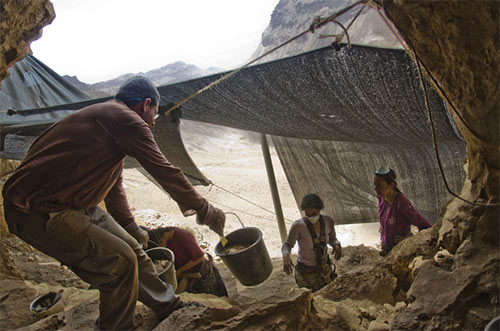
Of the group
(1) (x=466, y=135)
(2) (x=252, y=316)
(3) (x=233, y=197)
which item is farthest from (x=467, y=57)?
(3) (x=233, y=197)

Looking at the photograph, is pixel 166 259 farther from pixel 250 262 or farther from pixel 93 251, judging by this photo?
pixel 93 251

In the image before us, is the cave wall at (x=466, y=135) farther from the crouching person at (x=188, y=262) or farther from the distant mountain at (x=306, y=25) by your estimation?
the distant mountain at (x=306, y=25)

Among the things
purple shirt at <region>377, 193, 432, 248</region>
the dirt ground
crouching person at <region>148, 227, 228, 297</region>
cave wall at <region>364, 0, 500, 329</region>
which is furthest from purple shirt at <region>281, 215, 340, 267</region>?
cave wall at <region>364, 0, 500, 329</region>

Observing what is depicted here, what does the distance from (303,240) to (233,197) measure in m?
9.13

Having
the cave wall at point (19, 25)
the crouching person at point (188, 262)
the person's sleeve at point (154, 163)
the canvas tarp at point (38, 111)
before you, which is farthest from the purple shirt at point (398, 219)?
the cave wall at point (19, 25)

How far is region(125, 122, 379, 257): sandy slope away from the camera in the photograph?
8.02 metres

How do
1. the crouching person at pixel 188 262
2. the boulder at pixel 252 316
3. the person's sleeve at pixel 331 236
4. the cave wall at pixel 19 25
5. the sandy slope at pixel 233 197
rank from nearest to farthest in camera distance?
the boulder at pixel 252 316
the cave wall at pixel 19 25
the person's sleeve at pixel 331 236
the crouching person at pixel 188 262
the sandy slope at pixel 233 197

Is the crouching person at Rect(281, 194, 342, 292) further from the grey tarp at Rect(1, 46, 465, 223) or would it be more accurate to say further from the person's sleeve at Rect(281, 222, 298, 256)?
the grey tarp at Rect(1, 46, 465, 223)

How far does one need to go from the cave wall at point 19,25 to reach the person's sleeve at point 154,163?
2088 mm

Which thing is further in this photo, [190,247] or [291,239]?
[190,247]

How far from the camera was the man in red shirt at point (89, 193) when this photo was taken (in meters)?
1.56

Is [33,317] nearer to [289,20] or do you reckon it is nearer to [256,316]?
[256,316]

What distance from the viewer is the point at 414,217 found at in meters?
2.77

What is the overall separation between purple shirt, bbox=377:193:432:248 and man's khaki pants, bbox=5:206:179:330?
235cm
